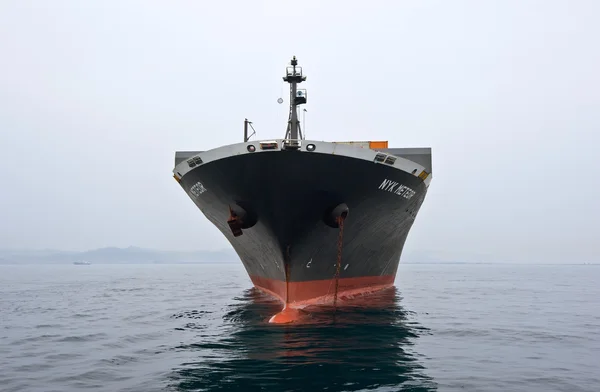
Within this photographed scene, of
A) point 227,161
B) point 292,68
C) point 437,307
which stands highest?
point 292,68

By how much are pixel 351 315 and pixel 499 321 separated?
5.04 m

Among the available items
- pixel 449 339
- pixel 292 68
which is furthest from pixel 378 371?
pixel 292 68

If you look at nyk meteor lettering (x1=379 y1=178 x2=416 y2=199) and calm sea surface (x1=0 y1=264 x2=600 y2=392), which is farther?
nyk meteor lettering (x1=379 y1=178 x2=416 y2=199)

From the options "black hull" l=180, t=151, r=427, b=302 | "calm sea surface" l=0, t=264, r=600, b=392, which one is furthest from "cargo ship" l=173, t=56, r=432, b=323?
"calm sea surface" l=0, t=264, r=600, b=392

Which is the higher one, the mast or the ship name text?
the mast

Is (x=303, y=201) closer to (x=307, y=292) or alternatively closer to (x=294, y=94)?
(x=307, y=292)

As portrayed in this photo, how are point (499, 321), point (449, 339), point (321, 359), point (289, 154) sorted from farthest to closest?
point (499, 321)
point (289, 154)
point (449, 339)
point (321, 359)

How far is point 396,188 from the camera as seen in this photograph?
1592 cm

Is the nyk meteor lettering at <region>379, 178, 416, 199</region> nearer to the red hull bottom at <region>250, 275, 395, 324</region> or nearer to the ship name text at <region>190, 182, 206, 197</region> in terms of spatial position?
the red hull bottom at <region>250, 275, 395, 324</region>

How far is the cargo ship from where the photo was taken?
13.1 m

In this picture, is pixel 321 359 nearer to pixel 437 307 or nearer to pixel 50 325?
pixel 50 325

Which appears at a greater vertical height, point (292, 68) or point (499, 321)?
point (292, 68)

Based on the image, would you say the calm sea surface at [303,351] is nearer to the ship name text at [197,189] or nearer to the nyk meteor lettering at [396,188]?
the nyk meteor lettering at [396,188]

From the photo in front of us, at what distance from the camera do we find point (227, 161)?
13.4 meters
